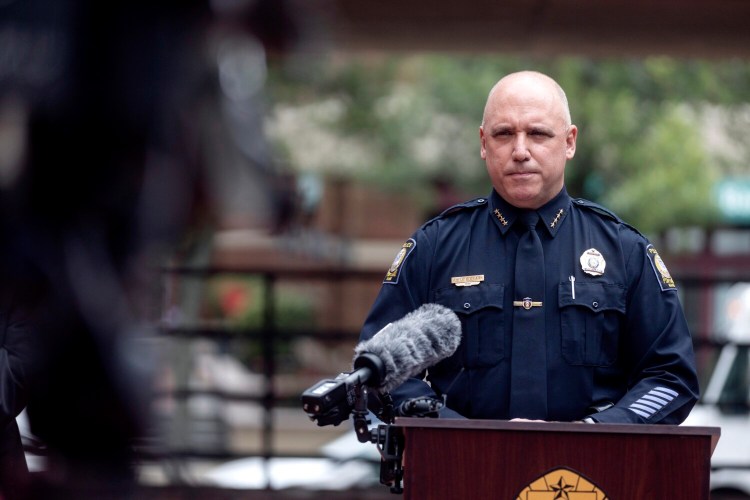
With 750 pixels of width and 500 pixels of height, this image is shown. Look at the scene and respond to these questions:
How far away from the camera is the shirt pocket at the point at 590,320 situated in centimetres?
329

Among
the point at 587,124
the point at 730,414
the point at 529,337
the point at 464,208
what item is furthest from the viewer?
the point at 587,124

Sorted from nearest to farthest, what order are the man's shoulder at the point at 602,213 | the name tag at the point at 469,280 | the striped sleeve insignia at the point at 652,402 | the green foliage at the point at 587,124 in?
the striped sleeve insignia at the point at 652,402, the name tag at the point at 469,280, the man's shoulder at the point at 602,213, the green foliage at the point at 587,124

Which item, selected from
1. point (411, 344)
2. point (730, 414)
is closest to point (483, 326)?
point (411, 344)

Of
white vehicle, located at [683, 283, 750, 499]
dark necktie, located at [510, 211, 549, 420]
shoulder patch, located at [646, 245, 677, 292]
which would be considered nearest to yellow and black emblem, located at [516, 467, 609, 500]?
dark necktie, located at [510, 211, 549, 420]

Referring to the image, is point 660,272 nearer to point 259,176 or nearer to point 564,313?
point 564,313

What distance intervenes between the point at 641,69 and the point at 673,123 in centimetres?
133

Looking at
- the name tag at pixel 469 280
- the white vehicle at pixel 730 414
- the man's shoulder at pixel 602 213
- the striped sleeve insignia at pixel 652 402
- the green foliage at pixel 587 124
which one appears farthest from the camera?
the green foliage at pixel 587 124

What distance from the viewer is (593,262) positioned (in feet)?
11.0

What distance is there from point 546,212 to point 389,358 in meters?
0.99

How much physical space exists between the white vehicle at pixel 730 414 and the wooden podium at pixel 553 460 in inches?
212

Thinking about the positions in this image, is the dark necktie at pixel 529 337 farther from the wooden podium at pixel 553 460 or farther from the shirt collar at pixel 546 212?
the wooden podium at pixel 553 460

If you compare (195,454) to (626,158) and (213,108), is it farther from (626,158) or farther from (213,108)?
(626,158)

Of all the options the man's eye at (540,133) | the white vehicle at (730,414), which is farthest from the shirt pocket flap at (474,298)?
the white vehicle at (730,414)

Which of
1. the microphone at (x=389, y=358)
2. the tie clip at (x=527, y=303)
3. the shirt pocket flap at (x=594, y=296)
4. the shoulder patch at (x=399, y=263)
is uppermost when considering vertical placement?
the shoulder patch at (x=399, y=263)
